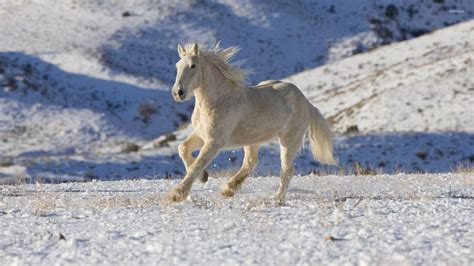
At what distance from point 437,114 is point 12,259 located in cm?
2758

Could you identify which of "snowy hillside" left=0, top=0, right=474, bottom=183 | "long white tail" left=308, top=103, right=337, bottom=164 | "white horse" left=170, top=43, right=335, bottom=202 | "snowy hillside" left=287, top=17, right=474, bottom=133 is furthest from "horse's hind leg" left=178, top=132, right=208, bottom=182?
"snowy hillside" left=287, top=17, right=474, bottom=133

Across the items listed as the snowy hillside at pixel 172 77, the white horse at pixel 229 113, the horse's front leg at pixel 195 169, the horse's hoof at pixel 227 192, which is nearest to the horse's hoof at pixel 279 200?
the white horse at pixel 229 113

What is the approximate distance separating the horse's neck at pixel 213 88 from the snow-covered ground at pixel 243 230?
51.5 inches

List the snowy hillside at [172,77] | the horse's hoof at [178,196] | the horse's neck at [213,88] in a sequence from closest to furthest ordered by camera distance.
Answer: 1. the horse's hoof at [178,196]
2. the horse's neck at [213,88]
3. the snowy hillside at [172,77]

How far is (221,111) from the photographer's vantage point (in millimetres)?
10891

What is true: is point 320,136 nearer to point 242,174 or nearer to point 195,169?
point 242,174

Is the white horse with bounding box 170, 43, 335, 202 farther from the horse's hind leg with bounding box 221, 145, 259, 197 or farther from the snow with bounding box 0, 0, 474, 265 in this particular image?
the snow with bounding box 0, 0, 474, 265

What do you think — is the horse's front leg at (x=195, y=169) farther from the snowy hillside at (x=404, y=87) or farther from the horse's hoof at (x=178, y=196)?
the snowy hillside at (x=404, y=87)

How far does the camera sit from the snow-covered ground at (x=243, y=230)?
6562 millimetres

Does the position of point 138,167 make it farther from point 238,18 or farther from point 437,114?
point 238,18

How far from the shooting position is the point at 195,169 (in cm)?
1048

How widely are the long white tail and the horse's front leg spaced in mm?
2366

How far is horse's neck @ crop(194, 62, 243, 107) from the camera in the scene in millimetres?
10930

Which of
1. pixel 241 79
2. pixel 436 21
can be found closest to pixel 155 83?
pixel 436 21
